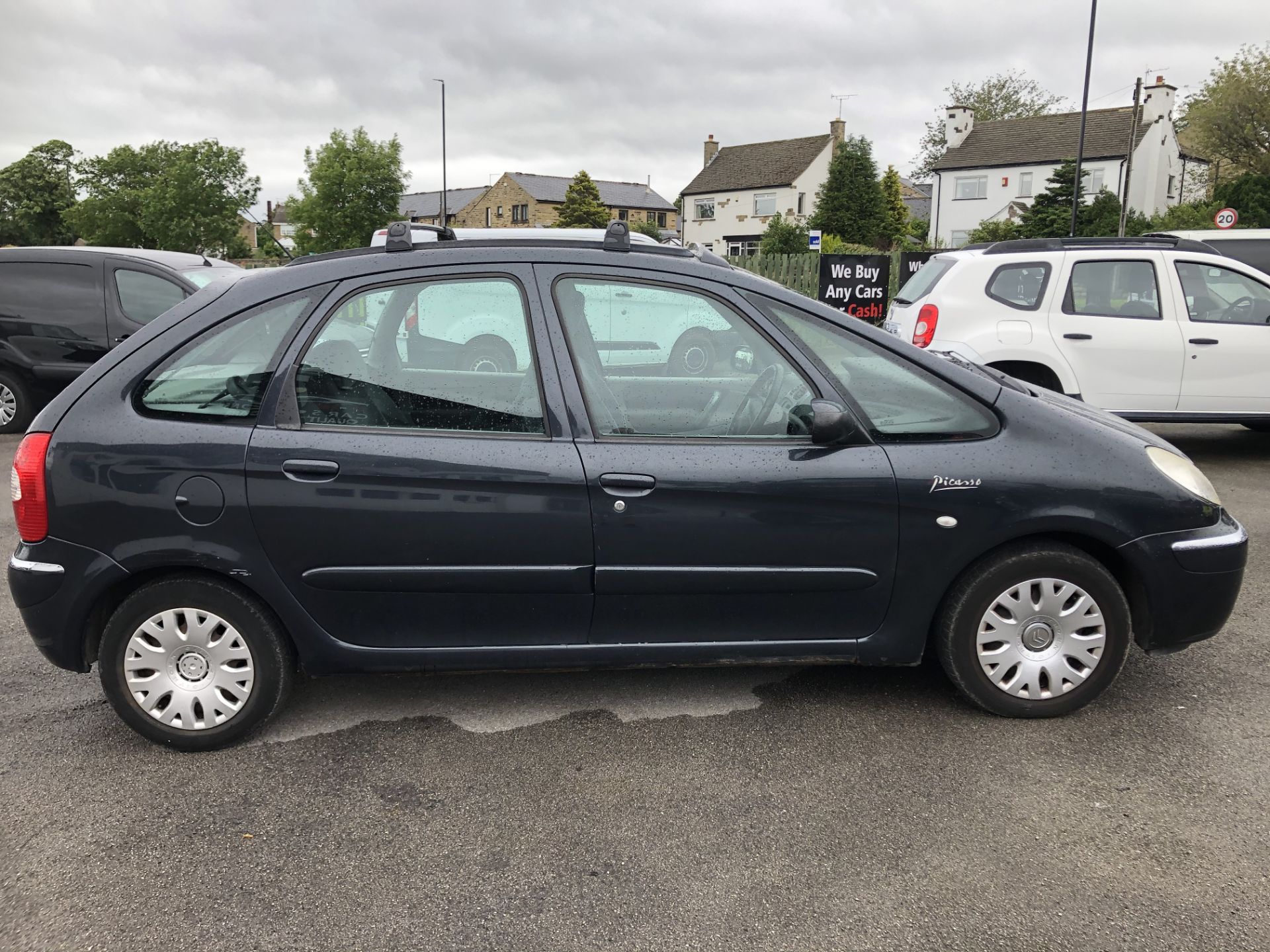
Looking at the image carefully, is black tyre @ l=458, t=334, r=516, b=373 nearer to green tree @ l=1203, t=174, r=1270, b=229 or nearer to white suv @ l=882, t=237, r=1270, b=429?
white suv @ l=882, t=237, r=1270, b=429

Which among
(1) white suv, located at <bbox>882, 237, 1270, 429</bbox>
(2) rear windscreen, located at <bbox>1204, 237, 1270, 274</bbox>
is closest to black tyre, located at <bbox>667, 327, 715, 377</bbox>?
(1) white suv, located at <bbox>882, 237, 1270, 429</bbox>

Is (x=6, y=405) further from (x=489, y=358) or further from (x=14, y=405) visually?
(x=489, y=358)

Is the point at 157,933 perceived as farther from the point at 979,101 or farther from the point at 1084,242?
the point at 979,101

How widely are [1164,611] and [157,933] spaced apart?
3291mm

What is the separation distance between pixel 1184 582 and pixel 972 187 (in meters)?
60.9

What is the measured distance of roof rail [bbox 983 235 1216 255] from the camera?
323 inches

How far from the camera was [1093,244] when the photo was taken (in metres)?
8.19

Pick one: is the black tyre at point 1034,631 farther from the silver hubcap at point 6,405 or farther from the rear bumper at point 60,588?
the silver hubcap at point 6,405

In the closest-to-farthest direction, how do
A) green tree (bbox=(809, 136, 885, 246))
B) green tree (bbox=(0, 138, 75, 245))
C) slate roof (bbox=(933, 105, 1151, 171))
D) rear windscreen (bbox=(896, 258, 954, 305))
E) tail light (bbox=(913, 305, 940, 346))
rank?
tail light (bbox=(913, 305, 940, 346)) < rear windscreen (bbox=(896, 258, 954, 305)) < green tree (bbox=(809, 136, 885, 246)) < slate roof (bbox=(933, 105, 1151, 171)) < green tree (bbox=(0, 138, 75, 245))

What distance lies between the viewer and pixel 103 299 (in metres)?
9.80

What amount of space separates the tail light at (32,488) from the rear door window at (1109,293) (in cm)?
730

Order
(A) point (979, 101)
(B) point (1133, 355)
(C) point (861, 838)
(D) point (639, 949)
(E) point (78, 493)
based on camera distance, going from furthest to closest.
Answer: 1. (A) point (979, 101)
2. (B) point (1133, 355)
3. (E) point (78, 493)
4. (C) point (861, 838)
5. (D) point (639, 949)

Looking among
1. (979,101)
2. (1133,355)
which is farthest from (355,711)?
(979,101)

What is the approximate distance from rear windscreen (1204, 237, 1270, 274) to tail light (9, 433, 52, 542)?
1142 centimetres
